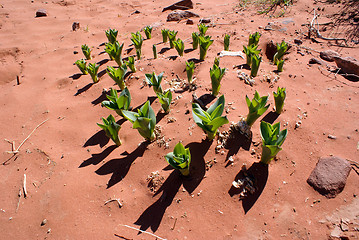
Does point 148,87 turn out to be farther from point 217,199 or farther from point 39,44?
point 39,44

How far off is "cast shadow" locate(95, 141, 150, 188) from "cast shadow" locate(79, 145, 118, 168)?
13cm

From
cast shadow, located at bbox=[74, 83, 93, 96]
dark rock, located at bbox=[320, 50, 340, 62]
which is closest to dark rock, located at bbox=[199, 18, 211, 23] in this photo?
dark rock, located at bbox=[320, 50, 340, 62]

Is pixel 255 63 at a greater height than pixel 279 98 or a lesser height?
greater

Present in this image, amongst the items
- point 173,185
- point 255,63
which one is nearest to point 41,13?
point 255,63

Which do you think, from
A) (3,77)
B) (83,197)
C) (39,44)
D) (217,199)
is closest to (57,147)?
(83,197)

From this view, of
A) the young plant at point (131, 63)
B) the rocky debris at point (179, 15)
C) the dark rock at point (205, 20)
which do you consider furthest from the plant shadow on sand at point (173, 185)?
the rocky debris at point (179, 15)

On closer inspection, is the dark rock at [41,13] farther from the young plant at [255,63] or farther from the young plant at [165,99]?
the young plant at [255,63]

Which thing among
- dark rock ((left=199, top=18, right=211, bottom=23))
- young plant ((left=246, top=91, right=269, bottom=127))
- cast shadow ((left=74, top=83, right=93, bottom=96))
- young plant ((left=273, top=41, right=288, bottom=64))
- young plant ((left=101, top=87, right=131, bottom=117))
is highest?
dark rock ((left=199, top=18, right=211, bottom=23))

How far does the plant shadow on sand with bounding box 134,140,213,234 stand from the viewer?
2.07 m

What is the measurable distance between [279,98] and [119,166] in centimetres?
213

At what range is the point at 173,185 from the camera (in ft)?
7.46

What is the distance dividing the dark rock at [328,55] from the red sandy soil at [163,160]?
0.70 ft

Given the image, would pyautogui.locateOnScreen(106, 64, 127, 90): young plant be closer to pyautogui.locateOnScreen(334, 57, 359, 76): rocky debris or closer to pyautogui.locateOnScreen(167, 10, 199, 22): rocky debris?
pyautogui.locateOnScreen(167, 10, 199, 22): rocky debris

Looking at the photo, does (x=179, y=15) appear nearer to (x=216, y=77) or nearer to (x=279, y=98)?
(x=216, y=77)
